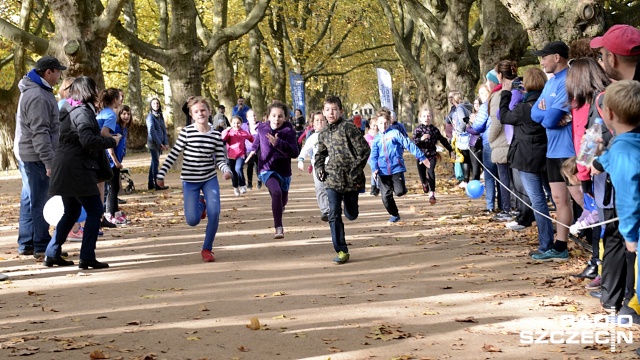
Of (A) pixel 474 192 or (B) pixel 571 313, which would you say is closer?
(B) pixel 571 313

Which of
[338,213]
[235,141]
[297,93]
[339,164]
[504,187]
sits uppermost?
[297,93]

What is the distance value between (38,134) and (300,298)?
13.3 ft

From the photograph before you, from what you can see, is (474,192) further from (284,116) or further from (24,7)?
(24,7)

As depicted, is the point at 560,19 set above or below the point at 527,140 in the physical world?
above

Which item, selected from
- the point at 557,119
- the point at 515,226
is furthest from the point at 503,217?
the point at 557,119

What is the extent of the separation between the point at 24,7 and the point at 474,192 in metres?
19.5

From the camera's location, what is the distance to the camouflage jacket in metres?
10.6

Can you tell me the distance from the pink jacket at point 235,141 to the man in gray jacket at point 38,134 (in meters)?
8.85

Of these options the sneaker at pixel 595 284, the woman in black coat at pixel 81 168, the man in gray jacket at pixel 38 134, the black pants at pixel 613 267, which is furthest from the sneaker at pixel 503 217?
the black pants at pixel 613 267

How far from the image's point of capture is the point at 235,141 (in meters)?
20.3

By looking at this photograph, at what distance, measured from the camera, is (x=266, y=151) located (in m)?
12.6

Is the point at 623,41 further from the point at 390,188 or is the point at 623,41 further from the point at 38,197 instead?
the point at 390,188

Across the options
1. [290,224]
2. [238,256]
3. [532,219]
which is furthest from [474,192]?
[238,256]

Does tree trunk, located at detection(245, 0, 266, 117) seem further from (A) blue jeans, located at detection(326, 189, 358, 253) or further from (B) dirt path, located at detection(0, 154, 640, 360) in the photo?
(A) blue jeans, located at detection(326, 189, 358, 253)
